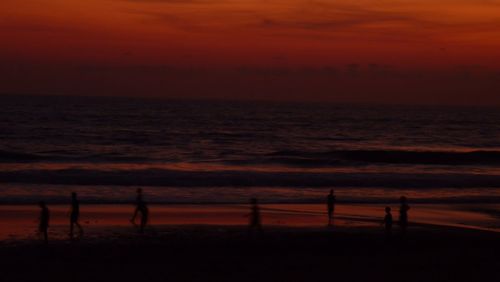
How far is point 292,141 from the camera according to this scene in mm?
65688

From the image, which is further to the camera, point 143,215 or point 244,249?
point 143,215

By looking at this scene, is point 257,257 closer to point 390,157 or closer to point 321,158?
point 321,158

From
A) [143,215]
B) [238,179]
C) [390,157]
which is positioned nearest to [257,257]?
[143,215]

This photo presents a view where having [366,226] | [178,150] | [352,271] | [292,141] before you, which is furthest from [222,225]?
[292,141]

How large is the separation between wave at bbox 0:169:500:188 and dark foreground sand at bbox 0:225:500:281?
45.9ft

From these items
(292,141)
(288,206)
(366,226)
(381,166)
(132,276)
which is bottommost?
(132,276)

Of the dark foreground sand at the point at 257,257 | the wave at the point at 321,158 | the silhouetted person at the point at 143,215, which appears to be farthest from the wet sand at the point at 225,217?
the wave at the point at 321,158

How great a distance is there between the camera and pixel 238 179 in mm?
35188

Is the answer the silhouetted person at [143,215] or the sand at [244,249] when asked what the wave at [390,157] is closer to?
the sand at [244,249]

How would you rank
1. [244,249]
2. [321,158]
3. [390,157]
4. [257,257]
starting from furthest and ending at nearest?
1. [390,157]
2. [321,158]
3. [244,249]
4. [257,257]

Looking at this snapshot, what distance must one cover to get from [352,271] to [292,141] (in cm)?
5086

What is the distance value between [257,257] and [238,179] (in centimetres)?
1899

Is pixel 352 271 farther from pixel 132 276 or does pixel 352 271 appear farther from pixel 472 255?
pixel 132 276

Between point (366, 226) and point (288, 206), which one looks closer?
point (366, 226)
